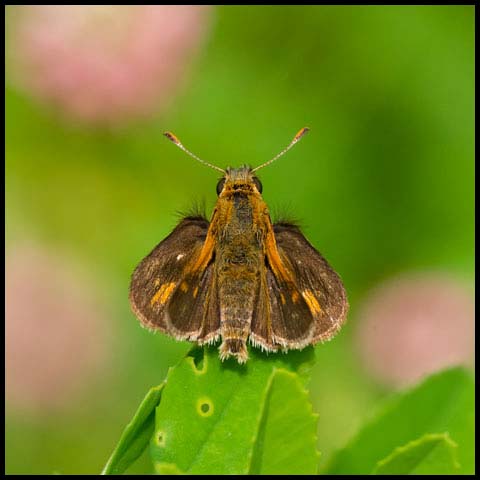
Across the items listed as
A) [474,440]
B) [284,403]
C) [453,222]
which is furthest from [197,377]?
[453,222]

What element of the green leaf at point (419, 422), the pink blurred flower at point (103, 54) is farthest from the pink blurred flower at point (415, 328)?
the green leaf at point (419, 422)

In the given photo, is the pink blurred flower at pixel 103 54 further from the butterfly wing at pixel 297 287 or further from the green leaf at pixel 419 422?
the green leaf at pixel 419 422

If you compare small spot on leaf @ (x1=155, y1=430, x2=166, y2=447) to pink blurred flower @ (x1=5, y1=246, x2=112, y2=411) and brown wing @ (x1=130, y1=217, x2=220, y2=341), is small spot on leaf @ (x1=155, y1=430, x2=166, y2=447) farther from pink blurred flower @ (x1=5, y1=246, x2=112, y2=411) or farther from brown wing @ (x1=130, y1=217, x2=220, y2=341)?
pink blurred flower @ (x1=5, y1=246, x2=112, y2=411)

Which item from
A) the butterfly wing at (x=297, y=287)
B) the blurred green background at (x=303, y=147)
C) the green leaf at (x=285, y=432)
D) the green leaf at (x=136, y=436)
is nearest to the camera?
the green leaf at (x=285, y=432)

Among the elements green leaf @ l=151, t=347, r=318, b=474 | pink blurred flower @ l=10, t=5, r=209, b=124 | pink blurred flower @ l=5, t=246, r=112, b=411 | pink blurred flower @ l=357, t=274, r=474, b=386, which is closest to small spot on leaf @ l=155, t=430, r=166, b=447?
green leaf @ l=151, t=347, r=318, b=474

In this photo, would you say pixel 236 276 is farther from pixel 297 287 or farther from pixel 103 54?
pixel 103 54

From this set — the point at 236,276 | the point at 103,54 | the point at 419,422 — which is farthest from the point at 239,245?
the point at 103,54
